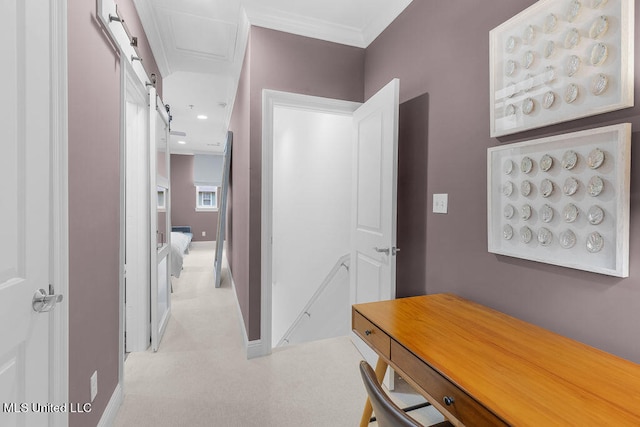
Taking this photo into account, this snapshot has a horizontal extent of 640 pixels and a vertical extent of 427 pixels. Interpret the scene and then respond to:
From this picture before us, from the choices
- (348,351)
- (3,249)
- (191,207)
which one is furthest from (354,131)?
(191,207)

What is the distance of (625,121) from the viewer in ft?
3.19

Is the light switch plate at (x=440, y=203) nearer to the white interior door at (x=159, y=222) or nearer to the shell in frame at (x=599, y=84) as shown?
the shell in frame at (x=599, y=84)

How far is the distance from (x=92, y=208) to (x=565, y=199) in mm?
2057

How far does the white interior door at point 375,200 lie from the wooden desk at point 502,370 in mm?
672

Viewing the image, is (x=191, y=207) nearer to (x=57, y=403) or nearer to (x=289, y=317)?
(x=289, y=317)

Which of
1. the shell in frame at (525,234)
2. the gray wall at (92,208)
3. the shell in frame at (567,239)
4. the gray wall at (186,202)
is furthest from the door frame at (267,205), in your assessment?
the gray wall at (186,202)

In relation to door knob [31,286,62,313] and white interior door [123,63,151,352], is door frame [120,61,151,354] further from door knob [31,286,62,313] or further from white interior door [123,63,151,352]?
door knob [31,286,62,313]

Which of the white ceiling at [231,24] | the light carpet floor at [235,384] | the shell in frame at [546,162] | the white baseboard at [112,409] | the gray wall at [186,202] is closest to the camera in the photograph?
the shell in frame at [546,162]

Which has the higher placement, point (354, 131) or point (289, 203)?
point (354, 131)

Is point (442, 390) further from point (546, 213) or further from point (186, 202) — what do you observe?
point (186, 202)

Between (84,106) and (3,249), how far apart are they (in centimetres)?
77

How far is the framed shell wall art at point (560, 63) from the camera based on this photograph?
38.2 inches

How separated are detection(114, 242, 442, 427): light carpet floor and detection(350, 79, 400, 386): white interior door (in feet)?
1.11

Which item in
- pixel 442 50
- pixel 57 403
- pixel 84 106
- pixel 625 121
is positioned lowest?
pixel 57 403
